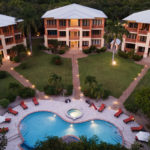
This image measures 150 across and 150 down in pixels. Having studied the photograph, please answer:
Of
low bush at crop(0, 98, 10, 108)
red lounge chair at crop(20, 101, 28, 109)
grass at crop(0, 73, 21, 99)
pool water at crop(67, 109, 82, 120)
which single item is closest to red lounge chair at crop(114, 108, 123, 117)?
pool water at crop(67, 109, 82, 120)

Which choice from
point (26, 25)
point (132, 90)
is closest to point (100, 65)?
point (132, 90)

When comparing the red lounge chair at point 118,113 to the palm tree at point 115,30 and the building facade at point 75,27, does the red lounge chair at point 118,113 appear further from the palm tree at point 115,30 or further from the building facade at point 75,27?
the building facade at point 75,27

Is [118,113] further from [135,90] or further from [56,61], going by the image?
[56,61]

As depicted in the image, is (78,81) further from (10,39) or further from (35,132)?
(10,39)

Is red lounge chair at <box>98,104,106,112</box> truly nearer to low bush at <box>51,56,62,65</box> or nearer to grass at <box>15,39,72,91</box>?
grass at <box>15,39,72,91</box>

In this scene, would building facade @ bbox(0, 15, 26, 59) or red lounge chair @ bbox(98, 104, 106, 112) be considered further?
building facade @ bbox(0, 15, 26, 59)

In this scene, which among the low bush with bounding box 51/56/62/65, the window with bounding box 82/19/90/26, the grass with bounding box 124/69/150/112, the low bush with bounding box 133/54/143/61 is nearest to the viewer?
the grass with bounding box 124/69/150/112

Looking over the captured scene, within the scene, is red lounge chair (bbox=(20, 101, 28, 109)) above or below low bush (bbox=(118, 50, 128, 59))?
below

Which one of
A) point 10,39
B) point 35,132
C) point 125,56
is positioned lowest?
point 35,132
